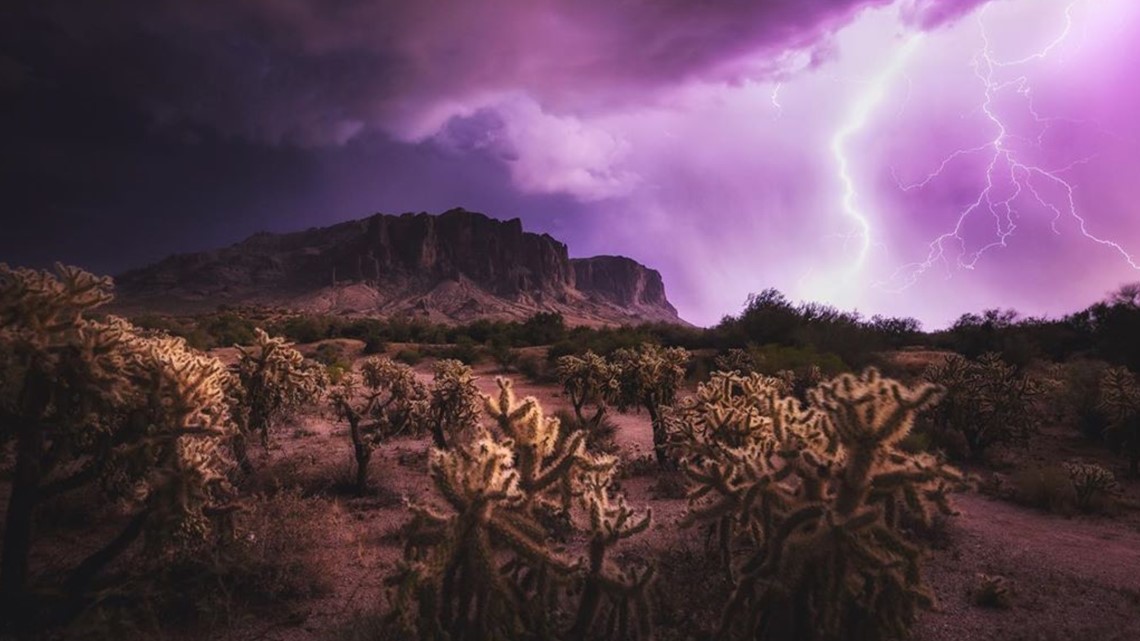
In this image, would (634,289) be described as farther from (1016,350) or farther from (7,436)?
(7,436)

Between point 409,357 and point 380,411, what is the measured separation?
20.0m

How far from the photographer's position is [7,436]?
5.11 metres

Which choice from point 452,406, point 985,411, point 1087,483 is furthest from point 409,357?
point 1087,483

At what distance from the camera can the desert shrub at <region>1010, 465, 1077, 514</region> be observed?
409 inches

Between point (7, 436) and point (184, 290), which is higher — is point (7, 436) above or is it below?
below

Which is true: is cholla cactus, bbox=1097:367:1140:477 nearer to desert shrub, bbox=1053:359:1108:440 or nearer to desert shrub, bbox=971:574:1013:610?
desert shrub, bbox=1053:359:1108:440

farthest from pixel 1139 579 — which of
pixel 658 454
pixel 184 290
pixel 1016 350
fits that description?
pixel 184 290

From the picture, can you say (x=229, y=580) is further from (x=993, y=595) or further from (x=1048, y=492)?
(x=1048, y=492)

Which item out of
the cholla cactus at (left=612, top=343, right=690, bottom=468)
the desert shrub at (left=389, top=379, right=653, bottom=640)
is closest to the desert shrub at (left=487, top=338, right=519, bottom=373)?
the cholla cactus at (left=612, top=343, right=690, bottom=468)

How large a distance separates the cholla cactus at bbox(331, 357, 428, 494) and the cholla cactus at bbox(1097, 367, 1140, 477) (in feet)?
52.2

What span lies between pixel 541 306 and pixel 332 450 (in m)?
107

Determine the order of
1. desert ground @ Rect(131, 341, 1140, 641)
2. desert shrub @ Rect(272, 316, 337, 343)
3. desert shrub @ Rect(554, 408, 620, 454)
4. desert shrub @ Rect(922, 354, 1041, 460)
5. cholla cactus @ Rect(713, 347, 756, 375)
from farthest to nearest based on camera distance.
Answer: desert shrub @ Rect(272, 316, 337, 343)
cholla cactus @ Rect(713, 347, 756, 375)
desert shrub @ Rect(922, 354, 1041, 460)
desert shrub @ Rect(554, 408, 620, 454)
desert ground @ Rect(131, 341, 1140, 641)

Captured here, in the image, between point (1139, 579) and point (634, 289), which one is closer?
point (1139, 579)

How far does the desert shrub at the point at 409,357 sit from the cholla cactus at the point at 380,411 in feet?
55.8
